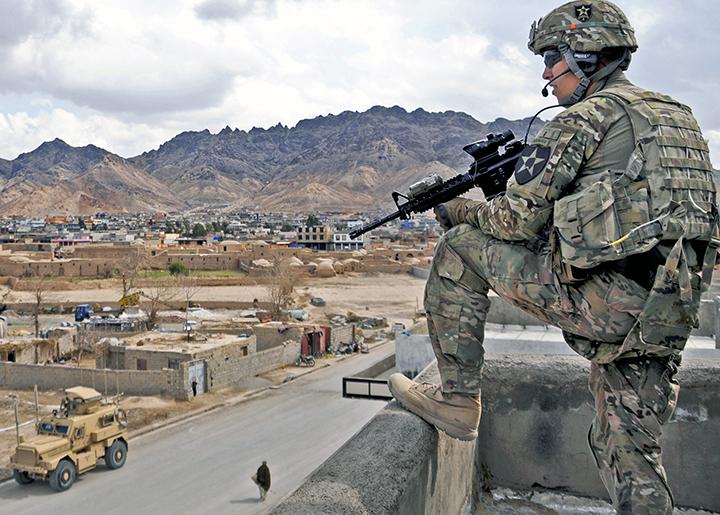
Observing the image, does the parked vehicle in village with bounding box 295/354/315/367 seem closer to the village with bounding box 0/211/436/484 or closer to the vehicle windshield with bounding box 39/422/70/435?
the village with bounding box 0/211/436/484

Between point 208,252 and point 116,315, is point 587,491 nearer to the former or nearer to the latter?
point 116,315

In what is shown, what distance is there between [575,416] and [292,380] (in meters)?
16.3

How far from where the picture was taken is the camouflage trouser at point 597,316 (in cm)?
159

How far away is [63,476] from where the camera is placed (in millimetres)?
11102

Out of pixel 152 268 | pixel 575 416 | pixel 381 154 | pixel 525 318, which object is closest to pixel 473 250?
pixel 575 416

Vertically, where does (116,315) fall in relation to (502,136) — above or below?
below

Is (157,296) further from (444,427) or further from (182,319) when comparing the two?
(444,427)

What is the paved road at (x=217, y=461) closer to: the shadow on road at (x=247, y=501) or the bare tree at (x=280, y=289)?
the shadow on road at (x=247, y=501)

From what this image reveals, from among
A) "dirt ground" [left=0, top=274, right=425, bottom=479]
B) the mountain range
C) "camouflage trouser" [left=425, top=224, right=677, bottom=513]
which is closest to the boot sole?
"camouflage trouser" [left=425, top=224, right=677, bottom=513]

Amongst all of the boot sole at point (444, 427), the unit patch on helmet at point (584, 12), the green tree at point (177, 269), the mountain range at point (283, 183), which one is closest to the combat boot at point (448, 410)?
the boot sole at point (444, 427)

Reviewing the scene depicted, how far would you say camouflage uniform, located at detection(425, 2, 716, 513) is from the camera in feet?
5.01

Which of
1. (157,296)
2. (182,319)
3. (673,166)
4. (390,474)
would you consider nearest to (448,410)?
(390,474)

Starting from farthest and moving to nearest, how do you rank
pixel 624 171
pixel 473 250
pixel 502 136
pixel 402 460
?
pixel 502 136, pixel 473 250, pixel 402 460, pixel 624 171

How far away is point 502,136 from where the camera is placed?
226 cm
